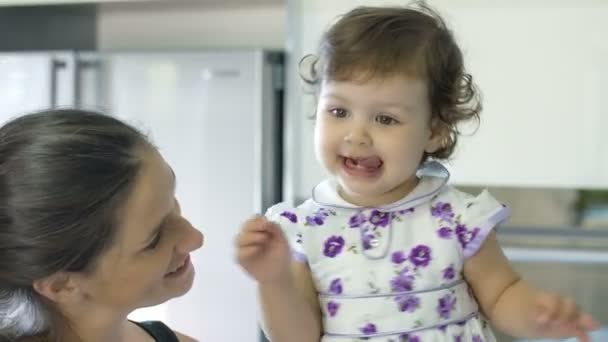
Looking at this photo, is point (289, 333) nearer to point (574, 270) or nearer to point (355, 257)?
point (355, 257)

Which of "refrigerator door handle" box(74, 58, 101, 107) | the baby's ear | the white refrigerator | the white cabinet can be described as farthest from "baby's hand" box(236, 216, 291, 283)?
"refrigerator door handle" box(74, 58, 101, 107)

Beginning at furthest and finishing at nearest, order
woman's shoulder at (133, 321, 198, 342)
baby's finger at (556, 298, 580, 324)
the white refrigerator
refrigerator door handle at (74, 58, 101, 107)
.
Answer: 1. refrigerator door handle at (74, 58, 101, 107)
2. the white refrigerator
3. woman's shoulder at (133, 321, 198, 342)
4. baby's finger at (556, 298, 580, 324)

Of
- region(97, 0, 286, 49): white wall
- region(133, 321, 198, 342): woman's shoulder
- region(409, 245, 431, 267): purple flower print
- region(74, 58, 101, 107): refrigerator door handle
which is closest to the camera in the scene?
region(409, 245, 431, 267): purple flower print

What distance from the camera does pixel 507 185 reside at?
80.7 inches

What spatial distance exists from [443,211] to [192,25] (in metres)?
2.11

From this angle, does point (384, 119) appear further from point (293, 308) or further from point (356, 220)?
point (293, 308)

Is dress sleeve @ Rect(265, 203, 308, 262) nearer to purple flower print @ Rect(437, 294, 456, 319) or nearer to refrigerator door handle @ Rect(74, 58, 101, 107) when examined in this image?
purple flower print @ Rect(437, 294, 456, 319)

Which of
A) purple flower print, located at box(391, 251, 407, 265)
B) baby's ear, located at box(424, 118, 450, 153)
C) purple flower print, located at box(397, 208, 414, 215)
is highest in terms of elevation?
baby's ear, located at box(424, 118, 450, 153)

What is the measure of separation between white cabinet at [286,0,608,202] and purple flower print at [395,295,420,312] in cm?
117

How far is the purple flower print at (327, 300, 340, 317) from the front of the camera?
91cm

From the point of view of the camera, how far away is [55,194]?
0.80 metres

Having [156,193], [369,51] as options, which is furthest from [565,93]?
[156,193]

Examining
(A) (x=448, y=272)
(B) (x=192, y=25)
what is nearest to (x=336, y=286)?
(A) (x=448, y=272)

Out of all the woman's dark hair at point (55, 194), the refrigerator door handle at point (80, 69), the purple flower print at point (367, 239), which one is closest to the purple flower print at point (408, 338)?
the purple flower print at point (367, 239)
